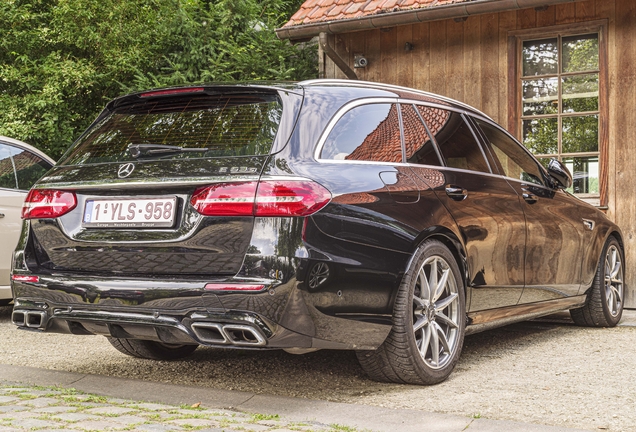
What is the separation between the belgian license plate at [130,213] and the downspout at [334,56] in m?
6.30

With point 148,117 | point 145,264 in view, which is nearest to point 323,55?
point 148,117

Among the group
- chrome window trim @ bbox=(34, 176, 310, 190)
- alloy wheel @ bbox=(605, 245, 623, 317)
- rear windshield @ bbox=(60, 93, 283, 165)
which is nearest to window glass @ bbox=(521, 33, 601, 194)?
alloy wheel @ bbox=(605, 245, 623, 317)

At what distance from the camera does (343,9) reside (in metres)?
10.2

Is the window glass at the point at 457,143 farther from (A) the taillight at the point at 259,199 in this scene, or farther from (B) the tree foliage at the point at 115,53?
(B) the tree foliage at the point at 115,53

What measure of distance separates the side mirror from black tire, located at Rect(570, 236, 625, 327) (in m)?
0.93

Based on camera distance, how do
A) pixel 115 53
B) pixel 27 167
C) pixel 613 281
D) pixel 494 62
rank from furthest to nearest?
pixel 115 53, pixel 494 62, pixel 27 167, pixel 613 281

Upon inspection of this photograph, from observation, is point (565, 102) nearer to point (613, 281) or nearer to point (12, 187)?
point (613, 281)

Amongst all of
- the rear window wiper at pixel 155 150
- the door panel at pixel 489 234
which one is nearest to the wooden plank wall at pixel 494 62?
the door panel at pixel 489 234

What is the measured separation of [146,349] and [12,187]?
9.69 ft

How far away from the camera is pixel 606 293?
288 inches

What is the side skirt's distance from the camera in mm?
5320

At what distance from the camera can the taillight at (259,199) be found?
389 cm

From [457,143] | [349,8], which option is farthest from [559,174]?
[349,8]

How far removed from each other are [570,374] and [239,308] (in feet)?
7.50
